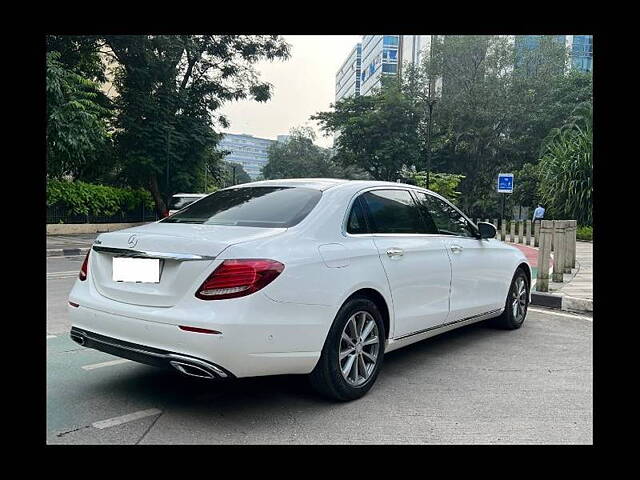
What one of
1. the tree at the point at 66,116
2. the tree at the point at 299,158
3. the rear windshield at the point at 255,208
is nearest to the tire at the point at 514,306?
the rear windshield at the point at 255,208

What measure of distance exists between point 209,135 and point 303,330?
960 inches

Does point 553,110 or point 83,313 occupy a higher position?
point 553,110

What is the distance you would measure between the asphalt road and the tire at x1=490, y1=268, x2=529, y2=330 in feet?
2.80

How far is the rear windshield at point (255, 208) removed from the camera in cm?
398

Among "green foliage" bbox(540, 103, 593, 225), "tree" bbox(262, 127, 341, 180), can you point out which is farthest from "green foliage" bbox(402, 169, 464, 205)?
"tree" bbox(262, 127, 341, 180)

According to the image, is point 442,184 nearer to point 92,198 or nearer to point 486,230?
point 92,198

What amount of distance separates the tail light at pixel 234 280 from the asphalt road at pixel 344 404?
835 millimetres

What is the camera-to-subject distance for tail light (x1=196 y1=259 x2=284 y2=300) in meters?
3.31

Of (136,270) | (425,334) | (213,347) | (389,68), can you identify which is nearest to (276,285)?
(213,347)

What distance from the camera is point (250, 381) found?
4.43m

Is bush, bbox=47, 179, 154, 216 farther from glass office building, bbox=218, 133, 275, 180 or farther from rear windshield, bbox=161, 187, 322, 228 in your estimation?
glass office building, bbox=218, 133, 275, 180

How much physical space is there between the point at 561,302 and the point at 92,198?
19.2 metres

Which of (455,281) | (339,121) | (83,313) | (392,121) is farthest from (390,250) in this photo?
(339,121)

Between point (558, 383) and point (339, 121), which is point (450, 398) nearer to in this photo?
point (558, 383)
